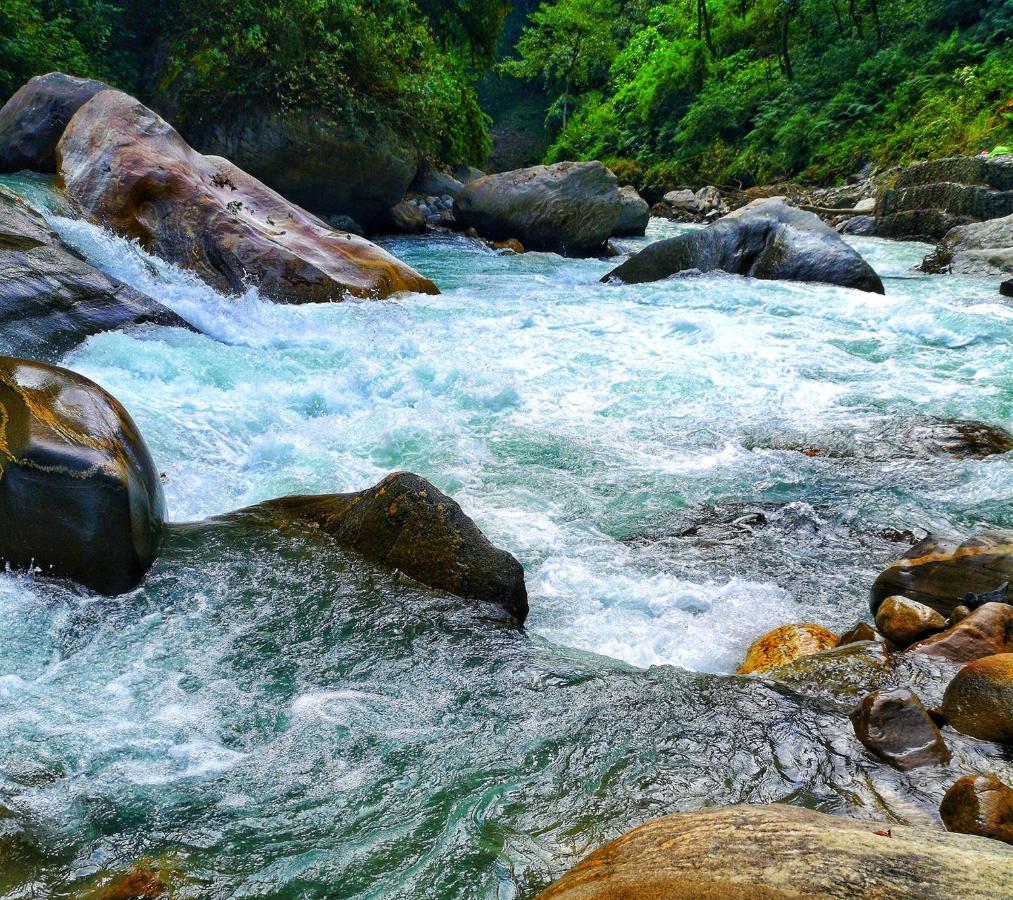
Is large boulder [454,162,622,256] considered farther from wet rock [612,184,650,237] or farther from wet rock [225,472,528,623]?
wet rock [225,472,528,623]

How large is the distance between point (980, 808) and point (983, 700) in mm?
633

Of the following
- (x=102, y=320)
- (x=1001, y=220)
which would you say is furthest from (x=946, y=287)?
(x=102, y=320)

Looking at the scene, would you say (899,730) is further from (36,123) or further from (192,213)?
(36,123)

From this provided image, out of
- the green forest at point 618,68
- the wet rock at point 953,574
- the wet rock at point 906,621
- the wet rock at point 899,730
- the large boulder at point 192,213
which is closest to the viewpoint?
the wet rock at point 899,730

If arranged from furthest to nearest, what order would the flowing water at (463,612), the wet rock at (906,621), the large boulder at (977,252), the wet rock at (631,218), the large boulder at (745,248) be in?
the wet rock at (631,218) → the large boulder at (745,248) → the large boulder at (977,252) → the wet rock at (906,621) → the flowing water at (463,612)

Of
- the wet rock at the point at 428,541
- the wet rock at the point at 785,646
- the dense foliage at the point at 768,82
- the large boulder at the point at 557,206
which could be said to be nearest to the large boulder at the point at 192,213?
the wet rock at the point at 428,541

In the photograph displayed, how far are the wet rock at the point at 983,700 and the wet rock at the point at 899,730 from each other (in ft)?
0.37

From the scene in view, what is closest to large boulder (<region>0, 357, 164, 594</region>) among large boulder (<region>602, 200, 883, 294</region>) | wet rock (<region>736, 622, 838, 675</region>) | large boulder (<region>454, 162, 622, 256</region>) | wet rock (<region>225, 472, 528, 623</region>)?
wet rock (<region>225, 472, 528, 623</region>)

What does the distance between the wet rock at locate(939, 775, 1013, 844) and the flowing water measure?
A: 173 millimetres

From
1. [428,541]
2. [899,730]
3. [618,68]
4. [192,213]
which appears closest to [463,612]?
[428,541]

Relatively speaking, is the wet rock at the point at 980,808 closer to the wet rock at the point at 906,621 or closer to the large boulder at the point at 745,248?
the wet rock at the point at 906,621

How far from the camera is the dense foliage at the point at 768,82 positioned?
20875 millimetres

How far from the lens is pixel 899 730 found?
264 cm

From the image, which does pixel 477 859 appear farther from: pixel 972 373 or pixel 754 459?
pixel 972 373
